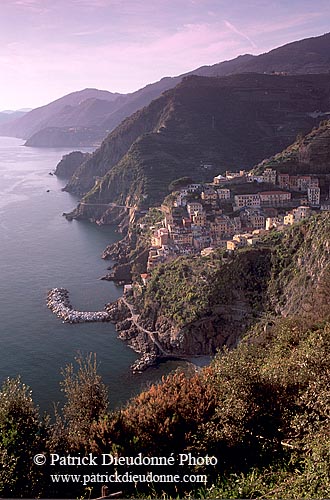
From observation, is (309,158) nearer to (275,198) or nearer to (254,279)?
(275,198)

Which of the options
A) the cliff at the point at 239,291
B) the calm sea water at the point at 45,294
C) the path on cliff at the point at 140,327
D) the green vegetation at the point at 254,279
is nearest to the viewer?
the calm sea water at the point at 45,294

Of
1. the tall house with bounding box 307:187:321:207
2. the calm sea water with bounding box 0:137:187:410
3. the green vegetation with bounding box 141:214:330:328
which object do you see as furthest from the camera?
the tall house with bounding box 307:187:321:207

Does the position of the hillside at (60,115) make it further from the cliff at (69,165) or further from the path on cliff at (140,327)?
the path on cliff at (140,327)

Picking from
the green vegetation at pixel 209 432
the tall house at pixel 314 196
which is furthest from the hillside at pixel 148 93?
the green vegetation at pixel 209 432

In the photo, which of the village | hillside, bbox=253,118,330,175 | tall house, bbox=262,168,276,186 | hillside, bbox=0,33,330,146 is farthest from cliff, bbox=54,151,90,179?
tall house, bbox=262,168,276,186

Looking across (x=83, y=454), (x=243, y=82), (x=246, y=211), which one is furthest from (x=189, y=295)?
(x=243, y=82)

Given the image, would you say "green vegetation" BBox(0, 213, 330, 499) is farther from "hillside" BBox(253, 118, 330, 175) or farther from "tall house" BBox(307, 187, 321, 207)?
"hillside" BBox(253, 118, 330, 175)

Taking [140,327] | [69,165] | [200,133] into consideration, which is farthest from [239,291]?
[69,165]
